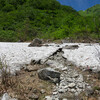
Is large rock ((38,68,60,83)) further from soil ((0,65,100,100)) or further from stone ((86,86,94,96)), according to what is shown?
stone ((86,86,94,96))

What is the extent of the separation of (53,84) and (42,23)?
22.1 meters

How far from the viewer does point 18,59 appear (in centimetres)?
421

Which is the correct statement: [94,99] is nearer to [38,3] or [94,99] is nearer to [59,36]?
[59,36]

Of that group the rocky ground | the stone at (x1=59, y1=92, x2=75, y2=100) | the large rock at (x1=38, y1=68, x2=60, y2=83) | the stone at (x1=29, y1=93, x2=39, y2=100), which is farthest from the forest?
the stone at (x1=29, y1=93, x2=39, y2=100)

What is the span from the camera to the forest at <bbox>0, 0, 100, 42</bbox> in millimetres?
10711

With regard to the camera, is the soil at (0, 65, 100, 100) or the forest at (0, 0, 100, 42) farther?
the forest at (0, 0, 100, 42)

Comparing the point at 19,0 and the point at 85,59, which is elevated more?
the point at 19,0

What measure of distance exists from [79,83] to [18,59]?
2.30 meters

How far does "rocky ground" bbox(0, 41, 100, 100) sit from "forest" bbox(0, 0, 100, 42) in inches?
59.7

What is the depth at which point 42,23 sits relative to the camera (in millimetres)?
24078

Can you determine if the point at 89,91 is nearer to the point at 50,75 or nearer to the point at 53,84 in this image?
the point at 53,84

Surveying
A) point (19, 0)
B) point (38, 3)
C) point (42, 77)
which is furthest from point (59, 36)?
point (19, 0)

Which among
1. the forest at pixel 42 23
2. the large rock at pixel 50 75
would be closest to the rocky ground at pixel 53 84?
the large rock at pixel 50 75

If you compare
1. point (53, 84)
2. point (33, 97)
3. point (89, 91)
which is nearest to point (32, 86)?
point (33, 97)
